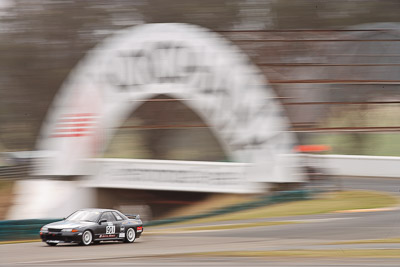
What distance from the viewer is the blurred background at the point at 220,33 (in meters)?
31.0

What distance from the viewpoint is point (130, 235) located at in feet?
38.6

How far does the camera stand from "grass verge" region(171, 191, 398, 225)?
17.2 m

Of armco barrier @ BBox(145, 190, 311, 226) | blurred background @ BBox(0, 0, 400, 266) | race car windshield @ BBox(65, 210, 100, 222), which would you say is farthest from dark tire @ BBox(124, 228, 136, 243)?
blurred background @ BBox(0, 0, 400, 266)

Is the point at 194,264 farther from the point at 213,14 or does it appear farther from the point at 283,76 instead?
the point at 213,14

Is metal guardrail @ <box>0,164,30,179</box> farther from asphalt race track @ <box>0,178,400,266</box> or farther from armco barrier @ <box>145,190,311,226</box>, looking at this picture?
asphalt race track @ <box>0,178,400,266</box>

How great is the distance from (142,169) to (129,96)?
3.11 m

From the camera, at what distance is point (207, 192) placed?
2272 cm

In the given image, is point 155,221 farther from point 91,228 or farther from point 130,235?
point 91,228

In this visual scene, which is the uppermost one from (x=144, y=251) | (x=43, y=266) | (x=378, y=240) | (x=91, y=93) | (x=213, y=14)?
(x=213, y=14)

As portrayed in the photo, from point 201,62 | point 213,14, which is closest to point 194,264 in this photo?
point 201,62

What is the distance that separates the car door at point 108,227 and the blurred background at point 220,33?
61.5 ft

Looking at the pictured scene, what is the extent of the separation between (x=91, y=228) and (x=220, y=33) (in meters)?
23.6

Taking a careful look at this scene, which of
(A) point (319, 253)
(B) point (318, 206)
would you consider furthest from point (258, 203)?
(A) point (319, 253)

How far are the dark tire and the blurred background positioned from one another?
18266mm
